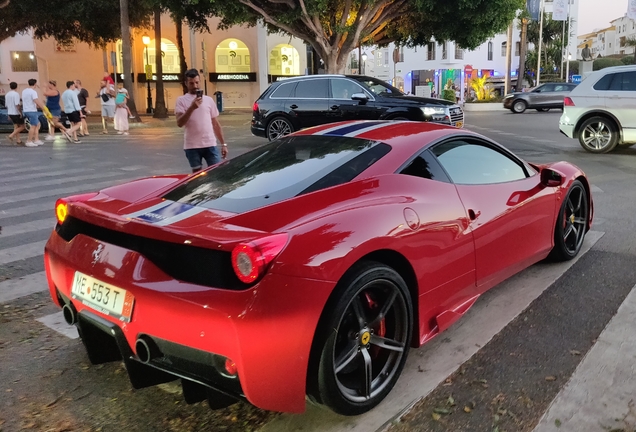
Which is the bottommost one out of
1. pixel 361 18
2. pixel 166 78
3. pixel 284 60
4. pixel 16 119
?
pixel 16 119

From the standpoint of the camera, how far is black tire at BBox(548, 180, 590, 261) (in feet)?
15.8

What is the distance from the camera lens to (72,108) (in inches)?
715

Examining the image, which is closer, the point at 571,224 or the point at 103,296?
the point at 103,296

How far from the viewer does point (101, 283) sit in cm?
273

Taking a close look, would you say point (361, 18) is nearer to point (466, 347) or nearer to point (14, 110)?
point (14, 110)

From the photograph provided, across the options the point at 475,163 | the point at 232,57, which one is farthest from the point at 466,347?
the point at 232,57

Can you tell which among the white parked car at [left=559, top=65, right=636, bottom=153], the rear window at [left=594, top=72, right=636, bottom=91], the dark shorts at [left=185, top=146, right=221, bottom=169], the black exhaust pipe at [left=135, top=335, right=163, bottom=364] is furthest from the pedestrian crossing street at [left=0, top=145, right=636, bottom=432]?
the rear window at [left=594, top=72, right=636, bottom=91]

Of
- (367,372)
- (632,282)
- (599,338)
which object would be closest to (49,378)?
(367,372)

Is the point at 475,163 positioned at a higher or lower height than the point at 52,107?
lower

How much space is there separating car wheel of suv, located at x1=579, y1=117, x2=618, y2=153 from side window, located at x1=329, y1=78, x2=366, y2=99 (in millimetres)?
5135

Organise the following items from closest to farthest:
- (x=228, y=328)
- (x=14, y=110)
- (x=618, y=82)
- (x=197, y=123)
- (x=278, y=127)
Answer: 1. (x=228, y=328)
2. (x=197, y=123)
3. (x=618, y=82)
4. (x=278, y=127)
5. (x=14, y=110)

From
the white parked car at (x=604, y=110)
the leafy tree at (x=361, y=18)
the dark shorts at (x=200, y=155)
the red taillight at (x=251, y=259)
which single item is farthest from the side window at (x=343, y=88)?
the red taillight at (x=251, y=259)

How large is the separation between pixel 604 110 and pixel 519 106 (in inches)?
824

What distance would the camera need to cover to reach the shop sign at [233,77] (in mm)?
40812
